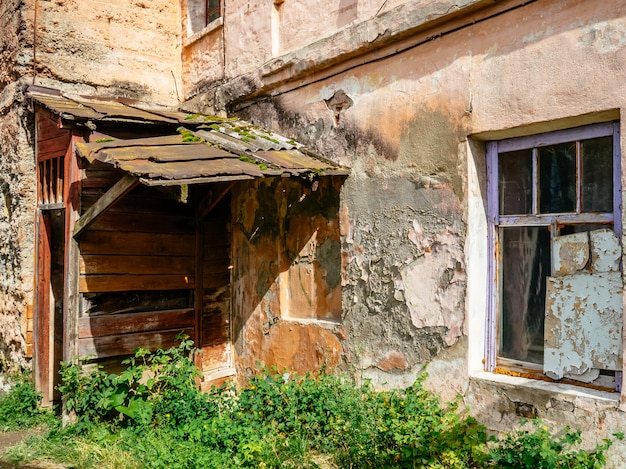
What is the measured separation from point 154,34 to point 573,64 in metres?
5.23

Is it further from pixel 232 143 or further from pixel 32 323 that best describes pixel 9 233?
pixel 232 143

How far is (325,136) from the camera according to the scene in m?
5.17

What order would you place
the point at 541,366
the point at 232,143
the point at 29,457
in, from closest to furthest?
the point at 541,366 → the point at 29,457 → the point at 232,143

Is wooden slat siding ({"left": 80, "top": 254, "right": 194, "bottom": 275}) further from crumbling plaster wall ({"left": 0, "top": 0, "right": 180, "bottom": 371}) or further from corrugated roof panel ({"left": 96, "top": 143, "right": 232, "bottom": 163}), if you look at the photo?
crumbling plaster wall ({"left": 0, "top": 0, "right": 180, "bottom": 371})

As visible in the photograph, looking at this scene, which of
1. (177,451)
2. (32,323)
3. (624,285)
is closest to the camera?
(624,285)

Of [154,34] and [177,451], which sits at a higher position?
[154,34]

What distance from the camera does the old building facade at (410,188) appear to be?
11.5ft

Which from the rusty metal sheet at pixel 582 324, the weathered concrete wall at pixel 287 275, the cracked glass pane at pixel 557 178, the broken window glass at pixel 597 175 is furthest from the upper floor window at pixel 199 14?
the rusty metal sheet at pixel 582 324

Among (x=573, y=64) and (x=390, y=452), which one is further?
(x=390, y=452)

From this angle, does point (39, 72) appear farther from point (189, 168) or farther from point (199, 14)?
point (189, 168)

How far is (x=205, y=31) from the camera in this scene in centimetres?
675

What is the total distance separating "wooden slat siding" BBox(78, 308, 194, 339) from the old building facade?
0.63 ft

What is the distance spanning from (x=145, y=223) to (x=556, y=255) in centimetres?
379

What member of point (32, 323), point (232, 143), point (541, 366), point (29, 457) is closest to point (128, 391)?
point (29, 457)
